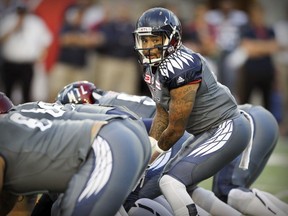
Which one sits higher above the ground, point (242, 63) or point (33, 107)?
point (33, 107)

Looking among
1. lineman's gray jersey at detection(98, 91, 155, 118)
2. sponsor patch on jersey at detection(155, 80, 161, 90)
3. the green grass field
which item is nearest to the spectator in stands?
the green grass field

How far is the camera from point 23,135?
14.0 ft

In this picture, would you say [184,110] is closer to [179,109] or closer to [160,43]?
[179,109]

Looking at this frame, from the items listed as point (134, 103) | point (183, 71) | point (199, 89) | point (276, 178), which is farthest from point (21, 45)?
point (183, 71)

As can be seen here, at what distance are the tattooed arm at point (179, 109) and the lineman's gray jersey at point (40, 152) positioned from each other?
956 mm

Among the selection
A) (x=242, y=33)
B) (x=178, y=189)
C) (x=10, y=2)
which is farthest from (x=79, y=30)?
(x=178, y=189)

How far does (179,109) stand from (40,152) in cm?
123

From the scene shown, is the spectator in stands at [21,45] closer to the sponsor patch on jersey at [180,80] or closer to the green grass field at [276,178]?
the green grass field at [276,178]

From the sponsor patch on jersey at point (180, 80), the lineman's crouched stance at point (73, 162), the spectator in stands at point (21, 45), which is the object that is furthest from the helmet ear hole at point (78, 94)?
the spectator in stands at point (21, 45)

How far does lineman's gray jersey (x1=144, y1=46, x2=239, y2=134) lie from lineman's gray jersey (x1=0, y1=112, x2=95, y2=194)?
1.05 metres

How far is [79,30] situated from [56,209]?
326 inches

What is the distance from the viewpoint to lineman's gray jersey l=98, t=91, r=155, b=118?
6.26 metres

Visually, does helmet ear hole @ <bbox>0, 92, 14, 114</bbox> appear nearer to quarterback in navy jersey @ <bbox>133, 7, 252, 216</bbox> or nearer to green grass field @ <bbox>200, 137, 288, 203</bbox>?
quarterback in navy jersey @ <bbox>133, 7, 252, 216</bbox>

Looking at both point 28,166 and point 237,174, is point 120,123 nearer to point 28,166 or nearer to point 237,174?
point 28,166
